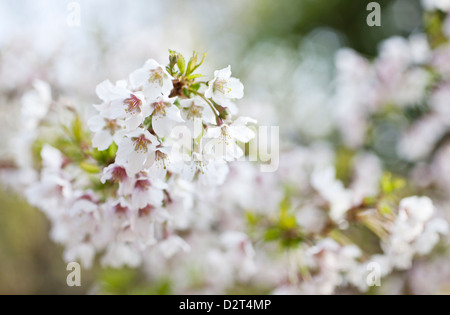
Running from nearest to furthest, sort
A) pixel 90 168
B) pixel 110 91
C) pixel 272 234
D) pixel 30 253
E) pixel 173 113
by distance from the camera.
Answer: pixel 173 113 < pixel 110 91 < pixel 90 168 < pixel 272 234 < pixel 30 253

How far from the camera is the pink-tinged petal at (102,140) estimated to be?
1071 mm

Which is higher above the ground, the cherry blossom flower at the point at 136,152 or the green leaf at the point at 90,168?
the green leaf at the point at 90,168

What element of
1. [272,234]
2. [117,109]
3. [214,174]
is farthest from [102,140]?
[272,234]

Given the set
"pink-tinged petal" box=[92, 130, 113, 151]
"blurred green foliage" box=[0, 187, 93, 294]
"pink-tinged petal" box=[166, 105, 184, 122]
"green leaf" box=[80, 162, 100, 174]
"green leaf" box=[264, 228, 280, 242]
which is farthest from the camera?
"blurred green foliage" box=[0, 187, 93, 294]

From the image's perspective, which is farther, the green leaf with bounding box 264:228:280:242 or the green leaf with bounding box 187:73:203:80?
the green leaf with bounding box 264:228:280:242

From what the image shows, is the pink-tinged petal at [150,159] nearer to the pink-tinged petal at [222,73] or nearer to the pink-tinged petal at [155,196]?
the pink-tinged petal at [155,196]

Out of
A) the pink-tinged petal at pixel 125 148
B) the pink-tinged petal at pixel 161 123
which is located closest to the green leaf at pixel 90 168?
the pink-tinged petal at pixel 125 148

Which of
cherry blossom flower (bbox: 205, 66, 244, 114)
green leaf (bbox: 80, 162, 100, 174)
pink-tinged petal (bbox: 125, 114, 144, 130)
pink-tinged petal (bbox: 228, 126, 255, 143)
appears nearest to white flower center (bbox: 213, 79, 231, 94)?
cherry blossom flower (bbox: 205, 66, 244, 114)

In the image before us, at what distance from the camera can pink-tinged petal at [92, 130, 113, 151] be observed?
3.51 feet

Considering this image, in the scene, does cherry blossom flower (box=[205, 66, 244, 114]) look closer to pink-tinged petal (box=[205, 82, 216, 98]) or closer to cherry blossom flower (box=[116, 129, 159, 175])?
pink-tinged petal (box=[205, 82, 216, 98])

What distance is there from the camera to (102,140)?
108 cm

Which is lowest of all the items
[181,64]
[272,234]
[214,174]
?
[272,234]

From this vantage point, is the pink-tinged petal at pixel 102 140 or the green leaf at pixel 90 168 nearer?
the pink-tinged petal at pixel 102 140

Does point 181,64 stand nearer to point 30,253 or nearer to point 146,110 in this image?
point 146,110
